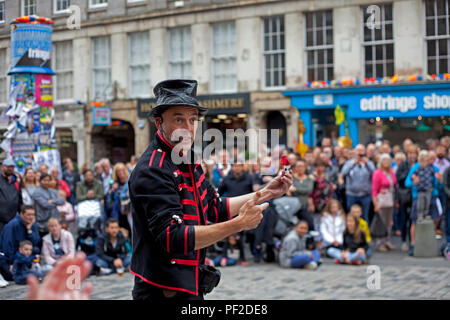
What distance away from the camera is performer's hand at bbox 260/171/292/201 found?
317 centimetres

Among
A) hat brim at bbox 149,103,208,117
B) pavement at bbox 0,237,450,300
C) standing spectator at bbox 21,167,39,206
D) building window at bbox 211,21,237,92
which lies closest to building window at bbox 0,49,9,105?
hat brim at bbox 149,103,208,117

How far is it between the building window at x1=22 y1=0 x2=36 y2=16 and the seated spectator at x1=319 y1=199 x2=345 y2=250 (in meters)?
6.86

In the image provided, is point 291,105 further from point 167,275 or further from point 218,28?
point 167,275

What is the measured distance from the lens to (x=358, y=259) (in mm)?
9078

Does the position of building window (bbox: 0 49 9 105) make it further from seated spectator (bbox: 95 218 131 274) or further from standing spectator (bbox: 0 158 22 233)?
seated spectator (bbox: 95 218 131 274)

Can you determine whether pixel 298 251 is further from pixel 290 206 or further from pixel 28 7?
pixel 28 7

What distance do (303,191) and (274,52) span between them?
10384 mm

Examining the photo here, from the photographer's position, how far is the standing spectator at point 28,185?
27.6 ft

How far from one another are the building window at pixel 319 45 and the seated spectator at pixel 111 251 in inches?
464

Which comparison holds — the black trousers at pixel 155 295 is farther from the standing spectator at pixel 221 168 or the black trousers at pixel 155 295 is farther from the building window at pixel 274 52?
the building window at pixel 274 52

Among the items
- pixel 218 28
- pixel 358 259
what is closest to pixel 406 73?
pixel 218 28

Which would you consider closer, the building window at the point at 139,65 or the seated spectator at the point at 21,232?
the seated spectator at the point at 21,232

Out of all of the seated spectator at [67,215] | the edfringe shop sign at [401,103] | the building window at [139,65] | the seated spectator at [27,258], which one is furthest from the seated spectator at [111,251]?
the building window at [139,65]
